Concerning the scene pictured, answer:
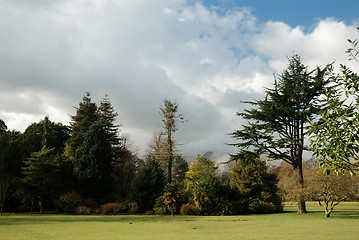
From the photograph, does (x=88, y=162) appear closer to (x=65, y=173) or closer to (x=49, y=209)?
(x=65, y=173)

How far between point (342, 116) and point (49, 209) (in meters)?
32.2

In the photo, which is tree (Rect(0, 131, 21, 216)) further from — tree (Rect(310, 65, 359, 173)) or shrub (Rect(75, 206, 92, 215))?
tree (Rect(310, 65, 359, 173))

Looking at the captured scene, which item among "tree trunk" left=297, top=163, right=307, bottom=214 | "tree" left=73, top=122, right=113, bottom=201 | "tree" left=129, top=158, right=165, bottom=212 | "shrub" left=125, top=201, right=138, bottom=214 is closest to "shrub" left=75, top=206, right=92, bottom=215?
"tree" left=73, top=122, right=113, bottom=201

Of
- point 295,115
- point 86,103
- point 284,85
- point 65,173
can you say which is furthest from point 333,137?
point 86,103

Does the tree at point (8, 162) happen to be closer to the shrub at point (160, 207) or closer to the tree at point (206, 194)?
the shrub at point (160, 207)

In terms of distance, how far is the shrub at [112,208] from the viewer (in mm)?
29484

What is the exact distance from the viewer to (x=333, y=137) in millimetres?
5918

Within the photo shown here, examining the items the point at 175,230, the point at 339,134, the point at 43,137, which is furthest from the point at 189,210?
the point at 339,134

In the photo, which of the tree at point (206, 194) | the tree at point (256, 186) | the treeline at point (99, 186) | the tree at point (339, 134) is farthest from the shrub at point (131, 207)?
the tree at point (339, 134)

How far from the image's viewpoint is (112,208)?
29.9 metres

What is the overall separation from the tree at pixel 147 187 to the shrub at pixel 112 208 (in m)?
1.36

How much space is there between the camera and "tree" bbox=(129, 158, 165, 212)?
30969 millimetres

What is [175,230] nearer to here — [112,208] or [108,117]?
[112,208]

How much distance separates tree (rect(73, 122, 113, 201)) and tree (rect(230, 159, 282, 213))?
13.8 m
